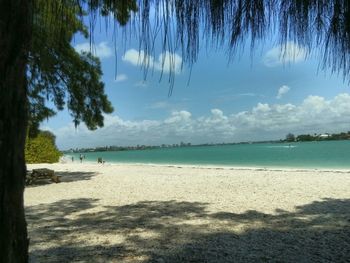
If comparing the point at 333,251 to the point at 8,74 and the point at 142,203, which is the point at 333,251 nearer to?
the point at 8,74

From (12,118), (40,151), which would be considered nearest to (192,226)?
(12,118)

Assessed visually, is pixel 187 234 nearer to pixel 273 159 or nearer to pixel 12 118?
pixel 12 118

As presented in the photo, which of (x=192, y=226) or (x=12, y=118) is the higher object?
(x=12, y=118)

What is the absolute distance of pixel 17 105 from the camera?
1393 mm

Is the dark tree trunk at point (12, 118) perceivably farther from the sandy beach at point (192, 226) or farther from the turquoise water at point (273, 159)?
the turquoise water at point (273, 159)

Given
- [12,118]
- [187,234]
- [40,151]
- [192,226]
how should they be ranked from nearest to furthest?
[12,118] → [187,234] → [192,226] → [40,151]

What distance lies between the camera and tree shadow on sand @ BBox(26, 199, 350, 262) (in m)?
5.03

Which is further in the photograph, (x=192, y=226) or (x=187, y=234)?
(x=192, y=226)

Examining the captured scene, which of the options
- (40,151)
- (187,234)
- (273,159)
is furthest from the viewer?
(273,159)

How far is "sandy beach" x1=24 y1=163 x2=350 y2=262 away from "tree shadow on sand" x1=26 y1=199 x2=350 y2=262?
0.01m

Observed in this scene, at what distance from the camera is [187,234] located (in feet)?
20.5

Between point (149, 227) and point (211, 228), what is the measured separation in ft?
3.46

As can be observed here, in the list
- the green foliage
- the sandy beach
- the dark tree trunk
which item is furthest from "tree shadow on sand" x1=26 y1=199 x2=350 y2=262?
the green foliage

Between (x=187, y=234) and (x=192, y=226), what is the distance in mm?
619
